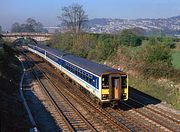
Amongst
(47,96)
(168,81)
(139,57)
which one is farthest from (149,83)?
(47,96)

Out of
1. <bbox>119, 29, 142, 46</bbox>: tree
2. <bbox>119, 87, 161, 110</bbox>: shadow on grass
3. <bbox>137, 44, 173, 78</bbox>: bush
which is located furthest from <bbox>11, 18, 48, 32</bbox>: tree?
<bbox>119, 87, 161, 110</bbox>: shadow on grass

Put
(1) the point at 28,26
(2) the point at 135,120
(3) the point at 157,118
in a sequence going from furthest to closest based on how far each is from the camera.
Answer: (1) the point at 28,26, (3) the point at 157,118, (2) the point at 135,120

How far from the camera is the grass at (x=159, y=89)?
25672mm

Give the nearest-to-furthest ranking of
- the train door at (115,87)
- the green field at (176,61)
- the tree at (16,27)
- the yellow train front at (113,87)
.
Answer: the yellow train front at (113,87) → the train door at (115,87) → the green field at (176,61) → the tree at (16,27)

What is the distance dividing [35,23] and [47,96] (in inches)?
6372

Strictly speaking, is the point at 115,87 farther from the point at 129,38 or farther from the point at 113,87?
the point at 129,38

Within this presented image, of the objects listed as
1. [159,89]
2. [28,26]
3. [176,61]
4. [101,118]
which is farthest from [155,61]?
[28,26]

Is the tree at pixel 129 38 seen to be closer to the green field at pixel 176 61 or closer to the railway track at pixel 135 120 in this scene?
the green field at pixel 176 61

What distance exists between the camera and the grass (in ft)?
84.2

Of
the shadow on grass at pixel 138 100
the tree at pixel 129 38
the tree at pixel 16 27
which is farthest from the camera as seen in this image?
the tree at pixel 16 27

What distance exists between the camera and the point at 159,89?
28.7 metres

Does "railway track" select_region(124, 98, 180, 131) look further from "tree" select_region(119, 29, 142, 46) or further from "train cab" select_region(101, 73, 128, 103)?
"tree" select_region(119, 29, 142, 46)

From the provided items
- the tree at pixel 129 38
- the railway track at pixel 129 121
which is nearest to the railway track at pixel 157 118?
the railway track at pixel 129 121

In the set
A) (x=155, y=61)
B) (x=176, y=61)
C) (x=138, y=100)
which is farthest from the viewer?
(x=176, y=61)
